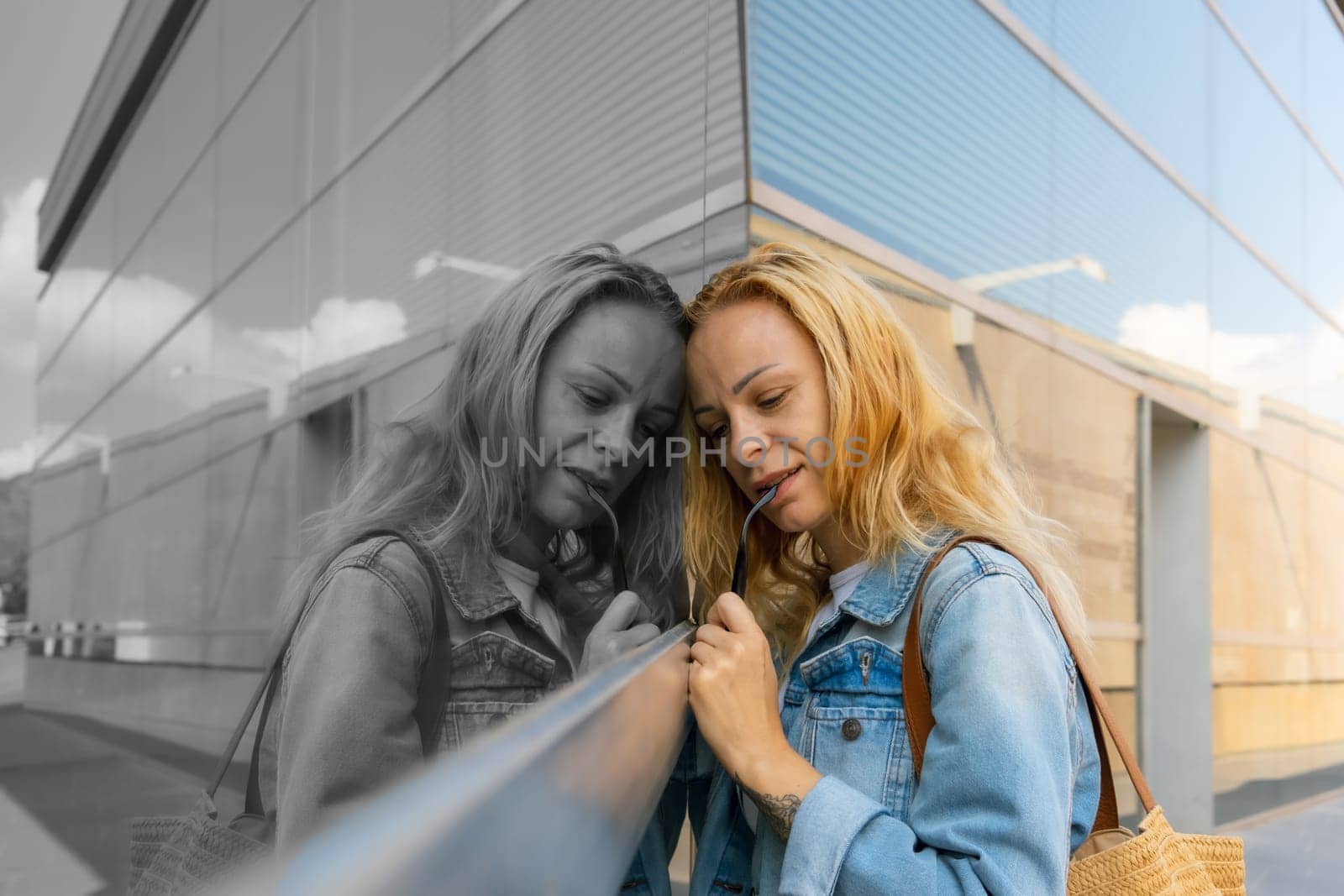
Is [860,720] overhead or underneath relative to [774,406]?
underneath

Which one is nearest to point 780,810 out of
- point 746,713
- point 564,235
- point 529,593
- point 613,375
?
point 746,713

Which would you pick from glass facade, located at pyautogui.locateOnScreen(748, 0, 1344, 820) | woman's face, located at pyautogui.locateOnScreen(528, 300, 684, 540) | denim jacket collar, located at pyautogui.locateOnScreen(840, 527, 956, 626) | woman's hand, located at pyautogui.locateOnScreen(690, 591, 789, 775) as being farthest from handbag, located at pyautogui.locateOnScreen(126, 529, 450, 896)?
glass facade, located at pyautogui.locateOnScreen(748, 0, 1344, 820)

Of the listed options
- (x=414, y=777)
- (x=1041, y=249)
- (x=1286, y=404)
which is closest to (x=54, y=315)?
(x=414, y=777)

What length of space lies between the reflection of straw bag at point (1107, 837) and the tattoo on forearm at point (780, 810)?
0.14m

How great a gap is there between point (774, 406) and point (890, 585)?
0.31 meters

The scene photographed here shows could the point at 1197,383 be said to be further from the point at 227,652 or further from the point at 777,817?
the point at 227,652

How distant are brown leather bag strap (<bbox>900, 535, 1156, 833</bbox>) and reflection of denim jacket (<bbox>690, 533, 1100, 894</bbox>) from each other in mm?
13

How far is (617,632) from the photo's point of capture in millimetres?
1408

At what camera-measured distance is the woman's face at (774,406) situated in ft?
4.65

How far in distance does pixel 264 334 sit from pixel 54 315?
0.57 feet

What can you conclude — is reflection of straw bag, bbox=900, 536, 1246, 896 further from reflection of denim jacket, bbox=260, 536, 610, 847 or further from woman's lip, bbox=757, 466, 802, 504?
reflection of denim jacket, bbox=260, 536, 610, 847

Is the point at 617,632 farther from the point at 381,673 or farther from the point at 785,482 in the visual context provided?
the point at 381,673

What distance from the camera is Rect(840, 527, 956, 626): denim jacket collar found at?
4.13 feet

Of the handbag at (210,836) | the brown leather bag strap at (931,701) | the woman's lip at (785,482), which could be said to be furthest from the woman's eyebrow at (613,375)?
the handbag at (210,836)
